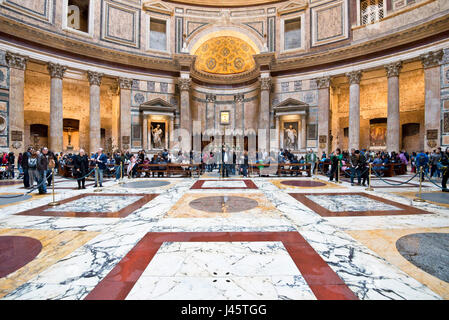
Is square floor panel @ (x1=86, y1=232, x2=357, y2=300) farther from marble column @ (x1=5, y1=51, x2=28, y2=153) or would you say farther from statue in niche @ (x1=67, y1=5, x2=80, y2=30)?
statue in niche @ (x1=67, y1=5, x2=80, y2=30)

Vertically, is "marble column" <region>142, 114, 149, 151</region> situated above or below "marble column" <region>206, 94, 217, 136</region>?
below

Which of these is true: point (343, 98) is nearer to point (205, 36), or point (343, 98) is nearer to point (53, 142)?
point (205, 36)

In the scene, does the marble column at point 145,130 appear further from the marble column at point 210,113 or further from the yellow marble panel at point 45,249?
the yellow marble panel at point 45,249

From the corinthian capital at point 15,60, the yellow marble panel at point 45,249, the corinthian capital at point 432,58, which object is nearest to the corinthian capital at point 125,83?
the corinthian capital at point 15,60

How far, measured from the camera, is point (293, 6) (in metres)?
19.2

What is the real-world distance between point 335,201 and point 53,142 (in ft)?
59.5

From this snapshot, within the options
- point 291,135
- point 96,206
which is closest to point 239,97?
point 291,135

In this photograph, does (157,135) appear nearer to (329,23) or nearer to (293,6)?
(293,6)

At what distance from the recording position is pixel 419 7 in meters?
15.1

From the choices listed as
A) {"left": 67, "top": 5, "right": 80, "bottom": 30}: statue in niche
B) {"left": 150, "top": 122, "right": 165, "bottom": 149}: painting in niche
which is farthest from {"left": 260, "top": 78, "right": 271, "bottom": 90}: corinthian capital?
{"left": 67, "top": 5, "right": 80, "bottom": 30}: statue in niche

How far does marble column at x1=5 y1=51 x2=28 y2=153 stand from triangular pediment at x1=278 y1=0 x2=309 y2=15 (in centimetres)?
2007

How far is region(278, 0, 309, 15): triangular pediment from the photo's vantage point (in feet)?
62.1

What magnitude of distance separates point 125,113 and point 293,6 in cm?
1715
